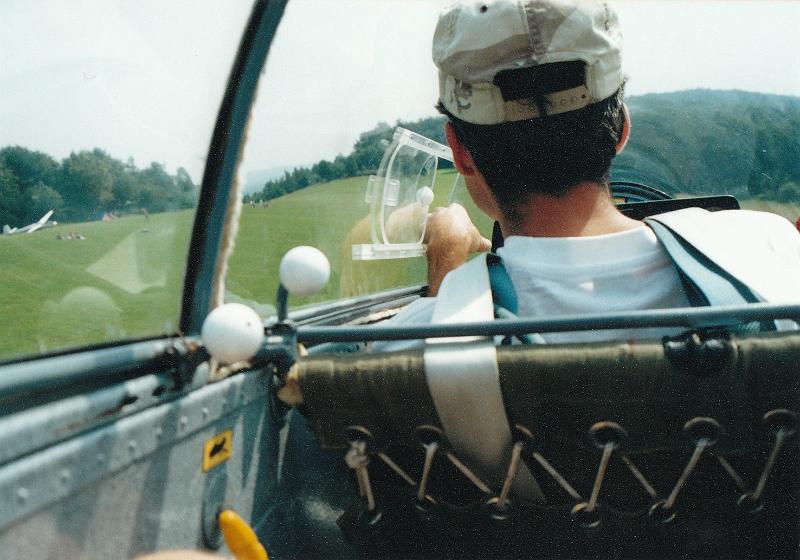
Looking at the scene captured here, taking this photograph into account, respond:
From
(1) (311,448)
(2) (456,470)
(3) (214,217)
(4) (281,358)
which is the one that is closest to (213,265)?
(3) (214,217)

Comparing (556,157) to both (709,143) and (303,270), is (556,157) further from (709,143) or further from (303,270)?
(709,143)

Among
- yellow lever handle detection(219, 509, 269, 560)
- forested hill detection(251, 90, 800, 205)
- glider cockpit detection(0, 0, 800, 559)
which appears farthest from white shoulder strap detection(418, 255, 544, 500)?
forested hill detection(251, 90, 800, 205)

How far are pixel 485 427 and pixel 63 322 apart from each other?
2.03ft

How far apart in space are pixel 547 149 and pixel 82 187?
769mm

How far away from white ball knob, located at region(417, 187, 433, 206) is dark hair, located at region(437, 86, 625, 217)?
1103mm

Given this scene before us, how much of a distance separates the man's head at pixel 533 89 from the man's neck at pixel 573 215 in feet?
0.05

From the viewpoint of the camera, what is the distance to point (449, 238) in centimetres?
248

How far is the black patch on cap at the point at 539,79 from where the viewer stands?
1.15 m

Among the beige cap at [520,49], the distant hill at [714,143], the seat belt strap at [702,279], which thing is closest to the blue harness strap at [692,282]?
the seat belt strap at [702,279]

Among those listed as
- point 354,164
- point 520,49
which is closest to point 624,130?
point 520,49

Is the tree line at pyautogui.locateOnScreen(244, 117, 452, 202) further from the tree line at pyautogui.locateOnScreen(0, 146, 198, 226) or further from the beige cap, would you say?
the beige cap

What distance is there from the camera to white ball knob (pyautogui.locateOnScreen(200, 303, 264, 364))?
0.91 m

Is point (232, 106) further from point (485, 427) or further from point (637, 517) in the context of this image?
point (637, 517)

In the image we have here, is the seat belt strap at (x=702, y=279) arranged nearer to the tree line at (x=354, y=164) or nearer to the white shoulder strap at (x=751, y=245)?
the white shoulder strap at (x=751, y=245)
